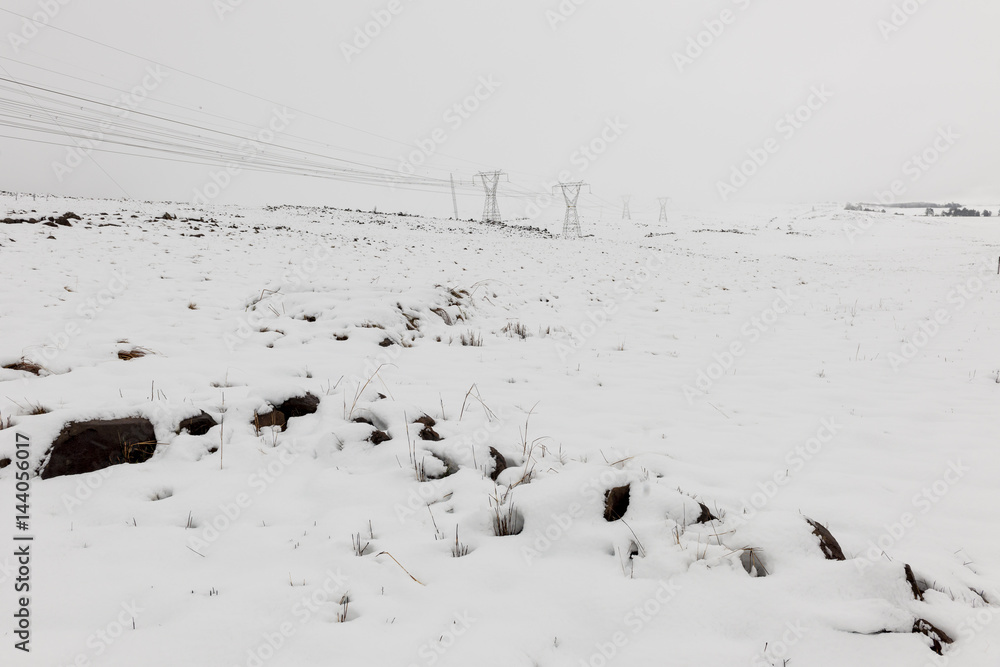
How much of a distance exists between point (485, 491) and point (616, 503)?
93 centimetres

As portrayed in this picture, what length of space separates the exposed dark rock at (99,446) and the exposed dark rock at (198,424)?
21 centimetres

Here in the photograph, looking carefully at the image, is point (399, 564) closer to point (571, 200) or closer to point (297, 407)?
point (297, 407)

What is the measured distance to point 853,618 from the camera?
2.09 metres

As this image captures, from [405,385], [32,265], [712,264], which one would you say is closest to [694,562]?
[405,385]

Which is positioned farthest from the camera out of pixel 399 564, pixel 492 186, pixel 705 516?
pixel 492 186

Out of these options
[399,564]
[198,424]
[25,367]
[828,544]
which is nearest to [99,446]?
[198,424]

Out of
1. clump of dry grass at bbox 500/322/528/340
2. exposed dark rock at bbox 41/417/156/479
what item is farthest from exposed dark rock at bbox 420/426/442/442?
clump of dry grass at bbox 500/322/528/340

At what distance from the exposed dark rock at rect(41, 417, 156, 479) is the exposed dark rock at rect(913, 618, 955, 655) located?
4921mm

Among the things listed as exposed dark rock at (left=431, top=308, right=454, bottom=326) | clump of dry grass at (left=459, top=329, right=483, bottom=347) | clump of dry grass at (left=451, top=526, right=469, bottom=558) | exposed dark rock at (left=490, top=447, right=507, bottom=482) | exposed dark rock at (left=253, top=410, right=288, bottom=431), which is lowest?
clump of dry grass at (left=451, top=526, right=469, bottom=558)

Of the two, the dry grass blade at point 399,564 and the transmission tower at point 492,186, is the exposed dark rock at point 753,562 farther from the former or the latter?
the transmission tower at point 492,186

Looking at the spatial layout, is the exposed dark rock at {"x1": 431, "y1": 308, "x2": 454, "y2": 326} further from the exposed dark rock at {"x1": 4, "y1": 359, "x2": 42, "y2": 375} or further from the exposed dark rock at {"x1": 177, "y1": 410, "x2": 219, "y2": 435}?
Answer: the exposed dark rock at {"x1": 4, "y1": 359, "x2": 42, "y2": 375}

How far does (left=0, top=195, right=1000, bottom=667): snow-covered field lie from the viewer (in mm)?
2092

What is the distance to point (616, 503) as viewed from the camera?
2992 mm

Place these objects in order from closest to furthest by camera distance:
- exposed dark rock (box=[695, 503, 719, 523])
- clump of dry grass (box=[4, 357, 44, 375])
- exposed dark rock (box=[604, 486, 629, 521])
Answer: exposed dark rock (box=[695, 503, 719, 523]), exposed dark rock (box=[604, 486, 629, 521]), clump of dry grass (box=[4, 357, 44, 375])
